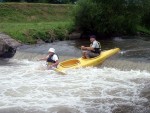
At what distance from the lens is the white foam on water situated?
1219 centimetres

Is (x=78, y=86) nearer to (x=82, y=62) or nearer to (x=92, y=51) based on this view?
(x=82, y=62)

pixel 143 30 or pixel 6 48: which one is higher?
pixel 6 48

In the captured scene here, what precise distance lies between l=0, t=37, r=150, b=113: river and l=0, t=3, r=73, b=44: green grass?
5.08 metres

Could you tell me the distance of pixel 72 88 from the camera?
1438 cm

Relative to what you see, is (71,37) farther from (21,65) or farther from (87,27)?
(21,65)

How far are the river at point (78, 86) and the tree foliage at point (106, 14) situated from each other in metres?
8.01

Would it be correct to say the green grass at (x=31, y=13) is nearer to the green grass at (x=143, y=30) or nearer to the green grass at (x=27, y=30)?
the green grass at (x=27, y=30)

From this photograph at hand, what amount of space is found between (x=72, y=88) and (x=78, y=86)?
0.38m

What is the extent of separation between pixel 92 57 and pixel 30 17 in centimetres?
1865

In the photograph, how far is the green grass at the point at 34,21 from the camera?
26.8m

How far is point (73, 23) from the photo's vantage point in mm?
30781

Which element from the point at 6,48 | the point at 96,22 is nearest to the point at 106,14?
the point at 96,22

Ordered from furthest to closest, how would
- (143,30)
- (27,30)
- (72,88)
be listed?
(143,30) → (27,30) → (72,88)

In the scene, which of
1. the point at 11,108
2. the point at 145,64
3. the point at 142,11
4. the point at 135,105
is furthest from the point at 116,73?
the point at 142,11
